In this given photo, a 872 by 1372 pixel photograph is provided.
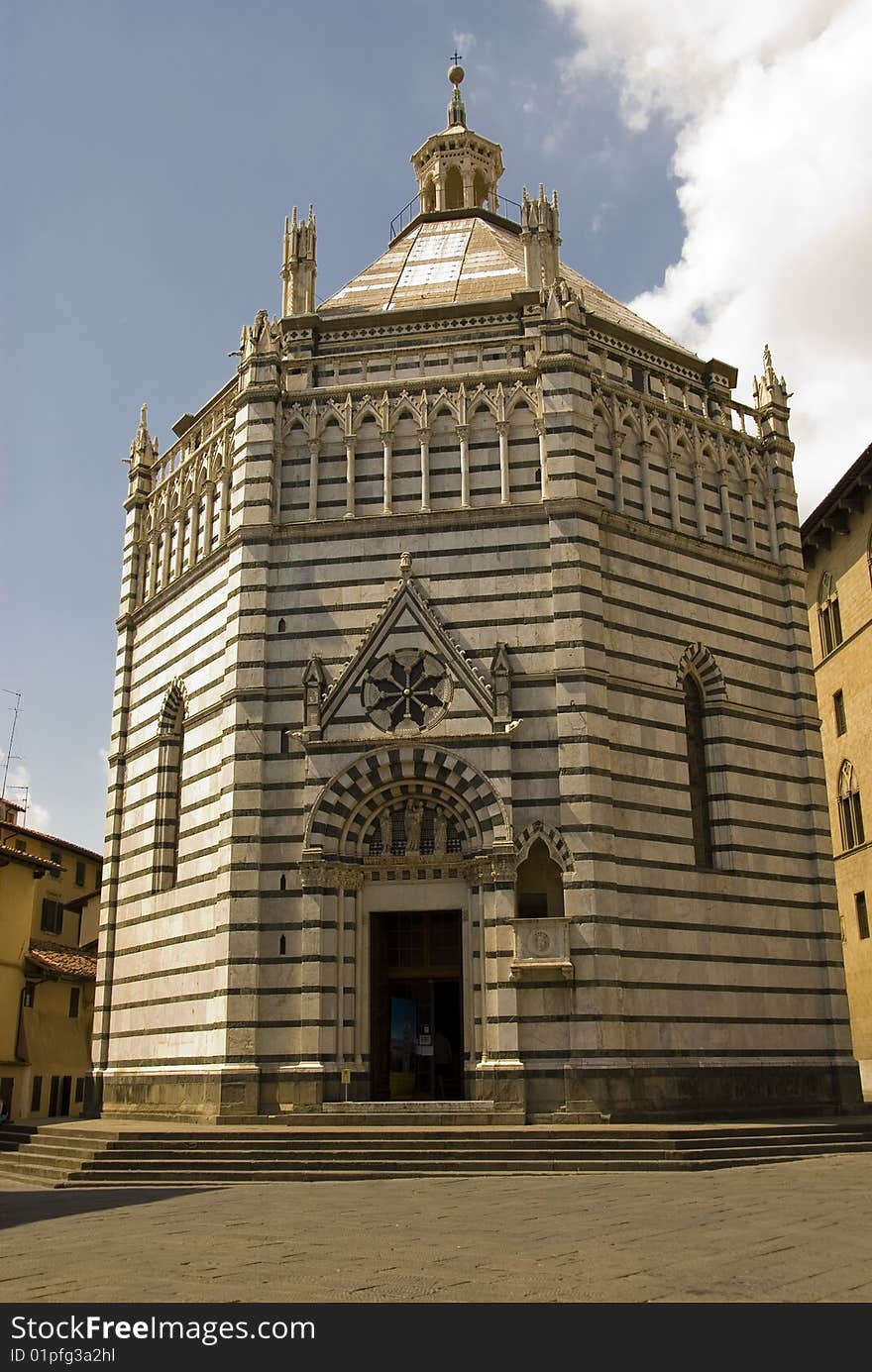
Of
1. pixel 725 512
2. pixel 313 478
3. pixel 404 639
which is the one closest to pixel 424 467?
pixel 313 478

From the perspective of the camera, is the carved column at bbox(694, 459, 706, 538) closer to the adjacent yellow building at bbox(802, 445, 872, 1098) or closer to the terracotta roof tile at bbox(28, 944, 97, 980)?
the adjacent yellow building at bbox(802, 445, 872, 1098)

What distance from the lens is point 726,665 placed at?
25.0 metres

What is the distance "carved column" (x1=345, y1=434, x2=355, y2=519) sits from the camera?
2428cm

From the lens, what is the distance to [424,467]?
24234 millimetres

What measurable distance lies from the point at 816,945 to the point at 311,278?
18.2m

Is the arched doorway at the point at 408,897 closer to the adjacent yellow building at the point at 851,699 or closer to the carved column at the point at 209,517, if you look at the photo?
the carved column at the point at 209,517

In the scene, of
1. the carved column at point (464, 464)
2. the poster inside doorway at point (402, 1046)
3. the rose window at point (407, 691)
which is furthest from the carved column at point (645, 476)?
the poster inside doorway at point (402, 1046)

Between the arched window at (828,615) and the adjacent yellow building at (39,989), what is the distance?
2430 cm

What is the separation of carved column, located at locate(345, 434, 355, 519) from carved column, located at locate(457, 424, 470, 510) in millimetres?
2184

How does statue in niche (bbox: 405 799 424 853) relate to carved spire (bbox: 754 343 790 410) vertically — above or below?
below

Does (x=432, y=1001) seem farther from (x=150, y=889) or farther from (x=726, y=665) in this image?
(x=726, y=665)

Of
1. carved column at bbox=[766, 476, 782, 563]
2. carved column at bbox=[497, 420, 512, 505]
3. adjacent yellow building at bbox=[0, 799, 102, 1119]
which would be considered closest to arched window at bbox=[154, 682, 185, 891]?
carved column at bbox=[497, 420, 512, 505]
